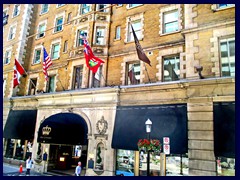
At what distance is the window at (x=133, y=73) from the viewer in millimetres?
14613

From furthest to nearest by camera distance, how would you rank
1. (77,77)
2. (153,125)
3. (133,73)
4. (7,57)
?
1. (7,57)
2. (77,77)
3. (133,73)
4. (153,125)

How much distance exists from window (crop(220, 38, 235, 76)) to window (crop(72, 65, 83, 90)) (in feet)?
35.6

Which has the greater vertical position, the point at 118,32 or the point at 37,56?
the point at 118,32

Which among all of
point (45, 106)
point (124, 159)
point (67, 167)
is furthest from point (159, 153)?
point (45, 106)

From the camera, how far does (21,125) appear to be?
62.7 feet

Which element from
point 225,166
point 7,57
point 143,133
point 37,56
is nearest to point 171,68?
point 143,133

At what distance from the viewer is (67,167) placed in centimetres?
1817

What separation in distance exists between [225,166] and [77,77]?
41.5ft

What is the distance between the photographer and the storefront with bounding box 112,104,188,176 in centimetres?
1166

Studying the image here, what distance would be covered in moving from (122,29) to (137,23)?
1266 mm

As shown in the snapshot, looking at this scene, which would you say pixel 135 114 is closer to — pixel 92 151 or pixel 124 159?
pixel 124 159

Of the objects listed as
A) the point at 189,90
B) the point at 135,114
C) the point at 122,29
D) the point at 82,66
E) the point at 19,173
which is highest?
the point at 122,29

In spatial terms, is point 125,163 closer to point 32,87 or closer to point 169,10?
point 169,10

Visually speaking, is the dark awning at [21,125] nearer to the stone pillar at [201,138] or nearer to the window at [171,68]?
the window at [171,68]
